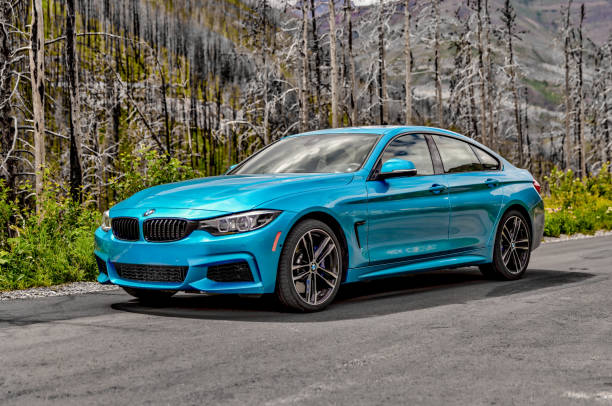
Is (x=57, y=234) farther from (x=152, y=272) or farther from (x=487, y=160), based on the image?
(x=487, y=160)

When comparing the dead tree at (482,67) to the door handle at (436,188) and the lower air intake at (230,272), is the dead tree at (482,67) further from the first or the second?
the lower air intake at (230,272)

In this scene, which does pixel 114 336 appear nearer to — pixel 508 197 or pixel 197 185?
pixel 197 185

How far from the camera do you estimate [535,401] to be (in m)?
3.95

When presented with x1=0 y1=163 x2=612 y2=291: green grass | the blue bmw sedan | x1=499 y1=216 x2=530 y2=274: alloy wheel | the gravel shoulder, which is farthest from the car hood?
x1=499 y1=216 x2=530 y2=274: alloy wheel

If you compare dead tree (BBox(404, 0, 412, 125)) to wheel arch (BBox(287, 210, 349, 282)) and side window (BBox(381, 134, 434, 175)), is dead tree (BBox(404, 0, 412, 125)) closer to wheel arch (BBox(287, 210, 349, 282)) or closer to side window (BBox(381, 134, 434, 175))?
side window (BBox(381, 134, 434, 175))

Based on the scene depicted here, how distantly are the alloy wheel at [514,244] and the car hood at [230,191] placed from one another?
9.17 ft

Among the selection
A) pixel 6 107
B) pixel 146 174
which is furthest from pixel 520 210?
pixel 6 107

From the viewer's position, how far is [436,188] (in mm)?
7914

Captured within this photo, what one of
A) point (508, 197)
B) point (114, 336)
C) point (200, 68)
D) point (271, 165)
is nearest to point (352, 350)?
point (114, 336)

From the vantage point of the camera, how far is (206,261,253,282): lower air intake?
6172 mm

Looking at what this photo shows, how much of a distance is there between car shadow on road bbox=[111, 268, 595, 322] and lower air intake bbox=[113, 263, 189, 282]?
1.30 ft

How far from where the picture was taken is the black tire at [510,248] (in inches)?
349

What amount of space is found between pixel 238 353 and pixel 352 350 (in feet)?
2.55

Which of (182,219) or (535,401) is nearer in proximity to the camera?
(535,401)
